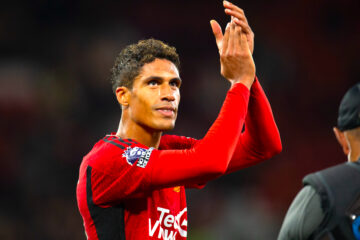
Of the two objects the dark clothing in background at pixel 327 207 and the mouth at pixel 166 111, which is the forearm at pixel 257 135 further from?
A: the dark clothing in background at pixel 327 207

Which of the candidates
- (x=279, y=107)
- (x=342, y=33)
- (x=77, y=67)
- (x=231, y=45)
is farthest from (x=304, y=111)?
(x=231, y=45)

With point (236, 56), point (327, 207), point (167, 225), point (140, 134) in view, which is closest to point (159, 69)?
point (140, 134)

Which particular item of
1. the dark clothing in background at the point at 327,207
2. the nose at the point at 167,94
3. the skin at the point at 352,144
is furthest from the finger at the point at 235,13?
the dark clothing in background at the point at 327,207

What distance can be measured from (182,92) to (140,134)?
499cm

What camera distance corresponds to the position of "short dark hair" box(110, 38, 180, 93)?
3029 millimetres

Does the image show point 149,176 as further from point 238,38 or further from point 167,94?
point 238,38

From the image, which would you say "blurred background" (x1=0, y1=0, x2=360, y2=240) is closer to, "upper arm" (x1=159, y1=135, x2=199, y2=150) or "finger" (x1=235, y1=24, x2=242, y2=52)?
"upper arm" (x1=159, y1=135, x2=199, y2=150)

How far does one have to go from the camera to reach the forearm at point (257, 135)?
306cm

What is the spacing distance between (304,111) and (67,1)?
4263 mm

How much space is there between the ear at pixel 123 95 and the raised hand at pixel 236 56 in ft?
2.10

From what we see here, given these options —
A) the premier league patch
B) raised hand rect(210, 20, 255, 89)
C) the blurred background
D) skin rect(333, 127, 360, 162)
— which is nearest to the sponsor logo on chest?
the premier league patch

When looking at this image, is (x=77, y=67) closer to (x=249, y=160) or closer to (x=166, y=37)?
(x=166, y=37)

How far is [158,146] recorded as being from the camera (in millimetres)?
3219

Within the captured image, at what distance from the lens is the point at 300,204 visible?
216cm
